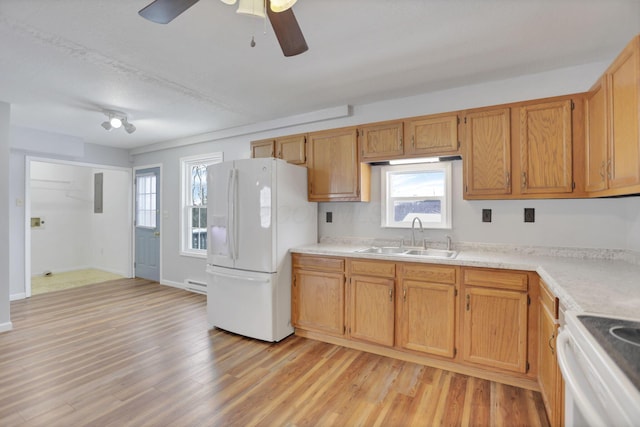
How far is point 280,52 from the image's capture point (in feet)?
7.50

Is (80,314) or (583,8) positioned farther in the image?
(80,314)

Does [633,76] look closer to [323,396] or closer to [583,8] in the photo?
[583,8]

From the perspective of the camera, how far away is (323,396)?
2.12 meters

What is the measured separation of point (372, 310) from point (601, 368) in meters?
1.95

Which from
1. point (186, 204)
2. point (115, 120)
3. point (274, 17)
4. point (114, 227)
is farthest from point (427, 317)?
point (114, 227)

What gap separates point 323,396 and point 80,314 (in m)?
3.34

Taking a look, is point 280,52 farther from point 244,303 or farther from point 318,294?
point 244,303

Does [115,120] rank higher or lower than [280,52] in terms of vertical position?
lower

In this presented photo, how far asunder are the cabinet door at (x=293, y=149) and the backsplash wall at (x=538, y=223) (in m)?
0.81

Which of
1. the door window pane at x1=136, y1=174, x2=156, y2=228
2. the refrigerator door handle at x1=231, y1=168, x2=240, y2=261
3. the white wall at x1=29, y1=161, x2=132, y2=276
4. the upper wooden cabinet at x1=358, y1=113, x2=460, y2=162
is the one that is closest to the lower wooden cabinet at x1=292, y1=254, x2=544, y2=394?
the refrigerator door handle at x1=231, y1=168, x2=240, y2=261

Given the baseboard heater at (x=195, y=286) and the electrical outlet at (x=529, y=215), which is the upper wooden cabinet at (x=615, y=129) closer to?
the electrical outlet at (x=529, y=215)

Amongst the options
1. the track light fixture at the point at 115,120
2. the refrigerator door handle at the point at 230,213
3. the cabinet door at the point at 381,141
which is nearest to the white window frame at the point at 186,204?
the track light fixture at the point at 115,120

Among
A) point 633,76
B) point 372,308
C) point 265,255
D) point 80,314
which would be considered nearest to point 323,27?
point 633,76

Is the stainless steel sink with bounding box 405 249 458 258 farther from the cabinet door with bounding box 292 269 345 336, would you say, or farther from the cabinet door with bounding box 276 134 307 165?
the cabinet door with bounding box 276 134 307 165
